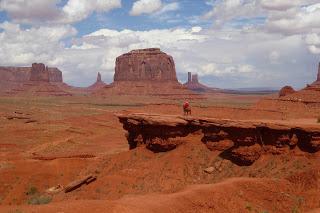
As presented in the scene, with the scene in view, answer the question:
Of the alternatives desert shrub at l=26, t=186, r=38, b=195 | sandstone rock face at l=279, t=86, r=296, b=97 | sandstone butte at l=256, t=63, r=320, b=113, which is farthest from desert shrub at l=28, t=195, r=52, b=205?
sandstone rock face at l=279, t=86, r=296, b=97

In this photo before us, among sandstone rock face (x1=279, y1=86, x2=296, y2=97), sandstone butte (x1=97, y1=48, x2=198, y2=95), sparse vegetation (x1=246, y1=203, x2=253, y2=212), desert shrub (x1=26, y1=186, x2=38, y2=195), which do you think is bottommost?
desert shrub (x1=26, y1=186, x2=38, y2=195)

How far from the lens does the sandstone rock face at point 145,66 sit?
505ft

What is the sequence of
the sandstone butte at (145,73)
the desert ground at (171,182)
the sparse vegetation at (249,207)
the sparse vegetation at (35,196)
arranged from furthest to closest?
the sandstone butte at (145,73) < the sparse vegetation at (35,196) < the sparse vegetation at (249,207) < the desert ground at (171,182)

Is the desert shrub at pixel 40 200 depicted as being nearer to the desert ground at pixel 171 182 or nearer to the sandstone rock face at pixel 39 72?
the desert ground at pixel 171 182

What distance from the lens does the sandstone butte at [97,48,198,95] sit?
152m

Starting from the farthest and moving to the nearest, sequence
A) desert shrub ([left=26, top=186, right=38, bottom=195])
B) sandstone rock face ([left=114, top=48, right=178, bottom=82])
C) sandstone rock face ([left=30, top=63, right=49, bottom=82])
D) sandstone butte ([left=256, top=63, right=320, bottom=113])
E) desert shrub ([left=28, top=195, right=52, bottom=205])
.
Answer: sandstone rock face ([left=30, top=63, right=49, bottom=82])
sandstone rock face ([left=114, top=48, right=178, bottom=82])
sandstone butte ([left=256, top=63, right=320, bottom=113])
desert shrub ([left=26, top=186, right=38, bottom=195])
desert shrub ([left=28, top=195, right=52, bottom=205])

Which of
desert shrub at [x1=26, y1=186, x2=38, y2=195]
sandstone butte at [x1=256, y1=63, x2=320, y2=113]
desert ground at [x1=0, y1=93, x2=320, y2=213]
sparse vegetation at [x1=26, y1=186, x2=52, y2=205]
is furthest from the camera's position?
sandstone butte at [x1=256, y1=63, x2=320, y2=113]

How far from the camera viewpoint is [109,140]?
55.8m

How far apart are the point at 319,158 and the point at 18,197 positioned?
1743 cm

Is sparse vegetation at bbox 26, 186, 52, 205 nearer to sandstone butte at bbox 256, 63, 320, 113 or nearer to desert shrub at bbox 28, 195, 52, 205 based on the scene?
desert shrub at bbox 28, 195, 52, 205

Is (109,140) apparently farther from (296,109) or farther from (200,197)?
(200,197)

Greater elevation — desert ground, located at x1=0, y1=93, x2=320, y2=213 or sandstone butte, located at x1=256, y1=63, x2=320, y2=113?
sandstone butte, located at x1=256, y1=63, x2=320, y2=113

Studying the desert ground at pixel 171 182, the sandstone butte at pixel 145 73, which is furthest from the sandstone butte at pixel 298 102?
the sandstone butte at pixel 145 73

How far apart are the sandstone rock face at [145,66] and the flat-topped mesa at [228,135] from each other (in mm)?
123663
